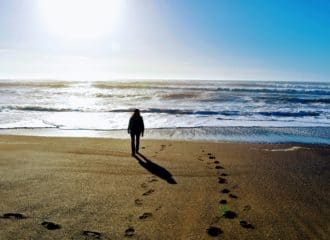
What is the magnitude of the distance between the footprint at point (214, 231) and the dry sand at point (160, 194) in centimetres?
2

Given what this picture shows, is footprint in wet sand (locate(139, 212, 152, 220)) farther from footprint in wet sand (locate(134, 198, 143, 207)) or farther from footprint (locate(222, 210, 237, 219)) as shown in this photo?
footprint (locate(222, 210, 237, 219))

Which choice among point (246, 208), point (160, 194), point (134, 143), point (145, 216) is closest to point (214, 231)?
point (145, 216)

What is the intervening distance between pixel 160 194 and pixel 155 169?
220 cm

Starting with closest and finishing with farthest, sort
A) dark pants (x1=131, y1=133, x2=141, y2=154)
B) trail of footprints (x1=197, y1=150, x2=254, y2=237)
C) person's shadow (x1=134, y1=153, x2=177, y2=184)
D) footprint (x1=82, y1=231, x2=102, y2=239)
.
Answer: footprint (x1=82, y1=231, x2=102, y2=239), trail of footprints (x1=197, y1=150, x2=254, y2=237), person's shadow (x1=134, y1=153, x2=177, y2=184), dark pants (x1=131, y1=133, x2=141, y2=154)

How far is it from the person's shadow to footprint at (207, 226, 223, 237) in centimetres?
275

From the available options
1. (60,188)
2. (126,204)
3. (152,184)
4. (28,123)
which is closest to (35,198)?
(60,188)

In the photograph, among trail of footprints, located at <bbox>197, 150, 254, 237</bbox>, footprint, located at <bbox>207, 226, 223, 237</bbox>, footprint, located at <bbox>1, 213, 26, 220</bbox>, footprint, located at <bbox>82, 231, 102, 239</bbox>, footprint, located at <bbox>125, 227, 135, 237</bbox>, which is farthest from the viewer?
footprint, located at <bbox>1, 213, 26, 220</bbox>

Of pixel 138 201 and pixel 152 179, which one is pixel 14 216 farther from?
pixel 152 179

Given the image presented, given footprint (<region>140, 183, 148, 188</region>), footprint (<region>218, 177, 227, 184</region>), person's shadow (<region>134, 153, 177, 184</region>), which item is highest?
footprint (<region>140, 183, 148, 188</region>)

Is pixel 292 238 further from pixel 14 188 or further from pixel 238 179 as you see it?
pixel 14 188

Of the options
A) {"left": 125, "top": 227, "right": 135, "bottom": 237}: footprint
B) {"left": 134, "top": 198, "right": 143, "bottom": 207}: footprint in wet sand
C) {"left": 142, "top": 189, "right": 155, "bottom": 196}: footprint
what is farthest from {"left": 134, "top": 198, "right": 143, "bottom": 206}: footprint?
{"left": 125, "top": 227, "right": 135, "bottom": 237}: footprint

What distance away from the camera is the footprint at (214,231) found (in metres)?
5.54

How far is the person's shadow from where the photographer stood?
8766 mm

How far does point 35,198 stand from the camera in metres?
6.81
